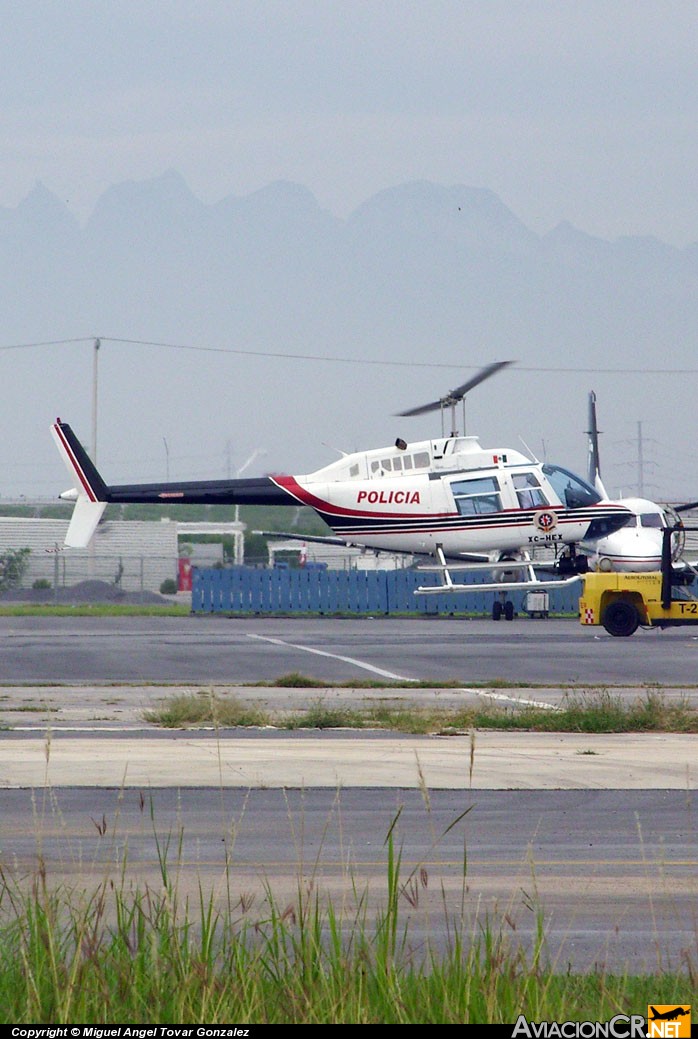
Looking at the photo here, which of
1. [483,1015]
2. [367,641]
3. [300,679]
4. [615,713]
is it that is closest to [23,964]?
[483,1015]

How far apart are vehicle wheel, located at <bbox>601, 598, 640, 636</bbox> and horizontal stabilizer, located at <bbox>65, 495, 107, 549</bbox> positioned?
16097 millimetres

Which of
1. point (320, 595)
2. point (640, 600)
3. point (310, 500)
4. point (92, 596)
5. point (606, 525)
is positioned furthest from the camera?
point (92, 596)

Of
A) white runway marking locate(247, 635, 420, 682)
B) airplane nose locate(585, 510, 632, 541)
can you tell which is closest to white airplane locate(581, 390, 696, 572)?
airplane nose locate(585, 510, 632, 541)

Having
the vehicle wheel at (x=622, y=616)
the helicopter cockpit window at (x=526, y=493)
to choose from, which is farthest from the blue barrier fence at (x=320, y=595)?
the vehicle wheel at (x=622, y=616)

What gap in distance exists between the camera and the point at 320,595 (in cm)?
5278

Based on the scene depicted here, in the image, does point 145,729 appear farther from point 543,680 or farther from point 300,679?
point 543,680

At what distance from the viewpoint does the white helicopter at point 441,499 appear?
37.7m

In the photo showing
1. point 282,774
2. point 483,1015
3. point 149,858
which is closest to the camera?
point 483,1015

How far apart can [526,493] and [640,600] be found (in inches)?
261

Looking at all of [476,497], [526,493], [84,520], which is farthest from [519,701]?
[84,520]

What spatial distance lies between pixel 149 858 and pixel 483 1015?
448 centimetres

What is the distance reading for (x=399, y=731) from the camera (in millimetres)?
15469

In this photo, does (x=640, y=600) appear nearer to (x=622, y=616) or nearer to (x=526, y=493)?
(x=622, y=616)

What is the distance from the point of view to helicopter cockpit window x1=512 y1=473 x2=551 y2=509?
3822 centimetres
